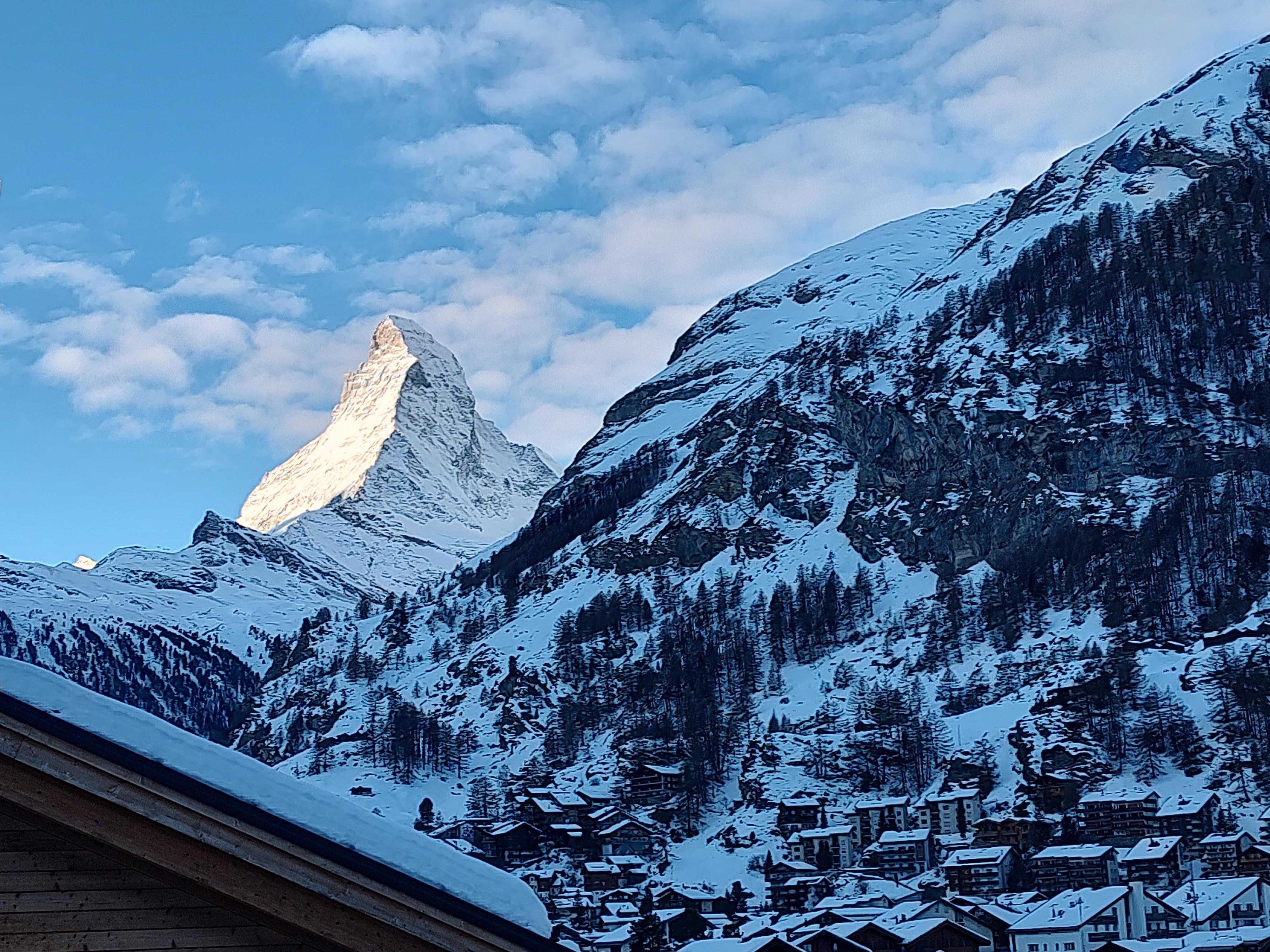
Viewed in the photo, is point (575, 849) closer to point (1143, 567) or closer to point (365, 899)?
point (1143, 567)

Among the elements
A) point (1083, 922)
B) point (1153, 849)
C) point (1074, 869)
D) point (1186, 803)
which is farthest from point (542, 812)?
point (1083, 922)

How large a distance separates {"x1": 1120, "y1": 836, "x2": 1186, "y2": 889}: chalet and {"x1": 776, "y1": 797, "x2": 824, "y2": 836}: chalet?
1309 inches

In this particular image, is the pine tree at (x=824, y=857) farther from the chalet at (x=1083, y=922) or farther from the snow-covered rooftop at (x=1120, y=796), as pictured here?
the chalet at (x=1083, y=922)

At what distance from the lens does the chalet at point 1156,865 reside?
307 feet

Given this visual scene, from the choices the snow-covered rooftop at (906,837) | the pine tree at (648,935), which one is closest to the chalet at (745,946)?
the pine tree at (648,935)

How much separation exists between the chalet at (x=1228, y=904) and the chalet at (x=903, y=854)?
986 inches

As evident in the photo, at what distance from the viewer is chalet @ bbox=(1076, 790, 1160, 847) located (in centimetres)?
10781

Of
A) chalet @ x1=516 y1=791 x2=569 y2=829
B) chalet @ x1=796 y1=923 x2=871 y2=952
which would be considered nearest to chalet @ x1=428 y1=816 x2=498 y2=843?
chalet @ x1=516 y1=791 x2=569 y2=829

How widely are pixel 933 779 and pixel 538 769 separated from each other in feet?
148

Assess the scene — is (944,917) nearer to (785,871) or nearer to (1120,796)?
(785,871)

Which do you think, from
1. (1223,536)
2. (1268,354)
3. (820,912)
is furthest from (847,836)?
(1268,354)

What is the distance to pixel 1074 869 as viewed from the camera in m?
99.9

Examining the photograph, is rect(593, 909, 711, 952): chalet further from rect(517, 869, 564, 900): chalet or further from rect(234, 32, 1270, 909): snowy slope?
rect(234, 32, 1270, 909): snowy slope

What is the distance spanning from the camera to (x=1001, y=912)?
8369 cm
